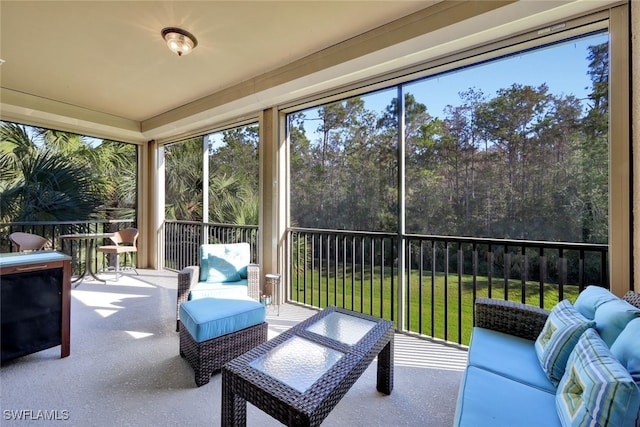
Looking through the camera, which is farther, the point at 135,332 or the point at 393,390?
the point at 135,332

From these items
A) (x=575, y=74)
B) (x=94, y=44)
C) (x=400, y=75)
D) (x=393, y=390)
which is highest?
(x=94, y=44)

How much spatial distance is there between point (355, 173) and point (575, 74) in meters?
1.94

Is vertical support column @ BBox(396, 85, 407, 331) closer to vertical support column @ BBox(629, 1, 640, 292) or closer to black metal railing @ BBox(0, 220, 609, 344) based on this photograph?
black metal railing @ BBox(0, 220, 609, 344)

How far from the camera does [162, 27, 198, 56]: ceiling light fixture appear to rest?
229cm

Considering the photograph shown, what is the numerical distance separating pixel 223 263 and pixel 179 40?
2.07 m

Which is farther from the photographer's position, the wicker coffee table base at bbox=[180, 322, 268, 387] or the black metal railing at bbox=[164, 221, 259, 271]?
the black metal railing at bbox=[164, 221, 259, 271]

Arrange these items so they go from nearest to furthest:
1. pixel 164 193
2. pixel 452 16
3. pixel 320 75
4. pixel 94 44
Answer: pixel 452 16 < pixel 94 44 < pixel 320 75 < pixel 164 193

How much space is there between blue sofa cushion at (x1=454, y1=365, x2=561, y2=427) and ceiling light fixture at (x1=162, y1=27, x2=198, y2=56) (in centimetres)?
308

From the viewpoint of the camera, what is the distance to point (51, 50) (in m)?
2.59

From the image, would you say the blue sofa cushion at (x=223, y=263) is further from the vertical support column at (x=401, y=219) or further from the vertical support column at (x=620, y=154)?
the vertical support column at (x=620, y=154)

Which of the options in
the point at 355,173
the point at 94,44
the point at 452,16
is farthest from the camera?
the point at 355,173

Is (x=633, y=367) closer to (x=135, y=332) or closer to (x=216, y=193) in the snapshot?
(x=135, y=332)

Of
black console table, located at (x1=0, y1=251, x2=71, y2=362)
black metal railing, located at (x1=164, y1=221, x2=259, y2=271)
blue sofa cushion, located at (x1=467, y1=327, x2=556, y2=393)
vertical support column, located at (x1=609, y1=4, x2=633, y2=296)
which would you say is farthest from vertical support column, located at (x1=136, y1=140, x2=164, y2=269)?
vertical support column, located at (x1=609, y1=4, x2=633, y2=296)

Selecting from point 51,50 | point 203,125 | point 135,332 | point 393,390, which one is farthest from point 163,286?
point 393,390
